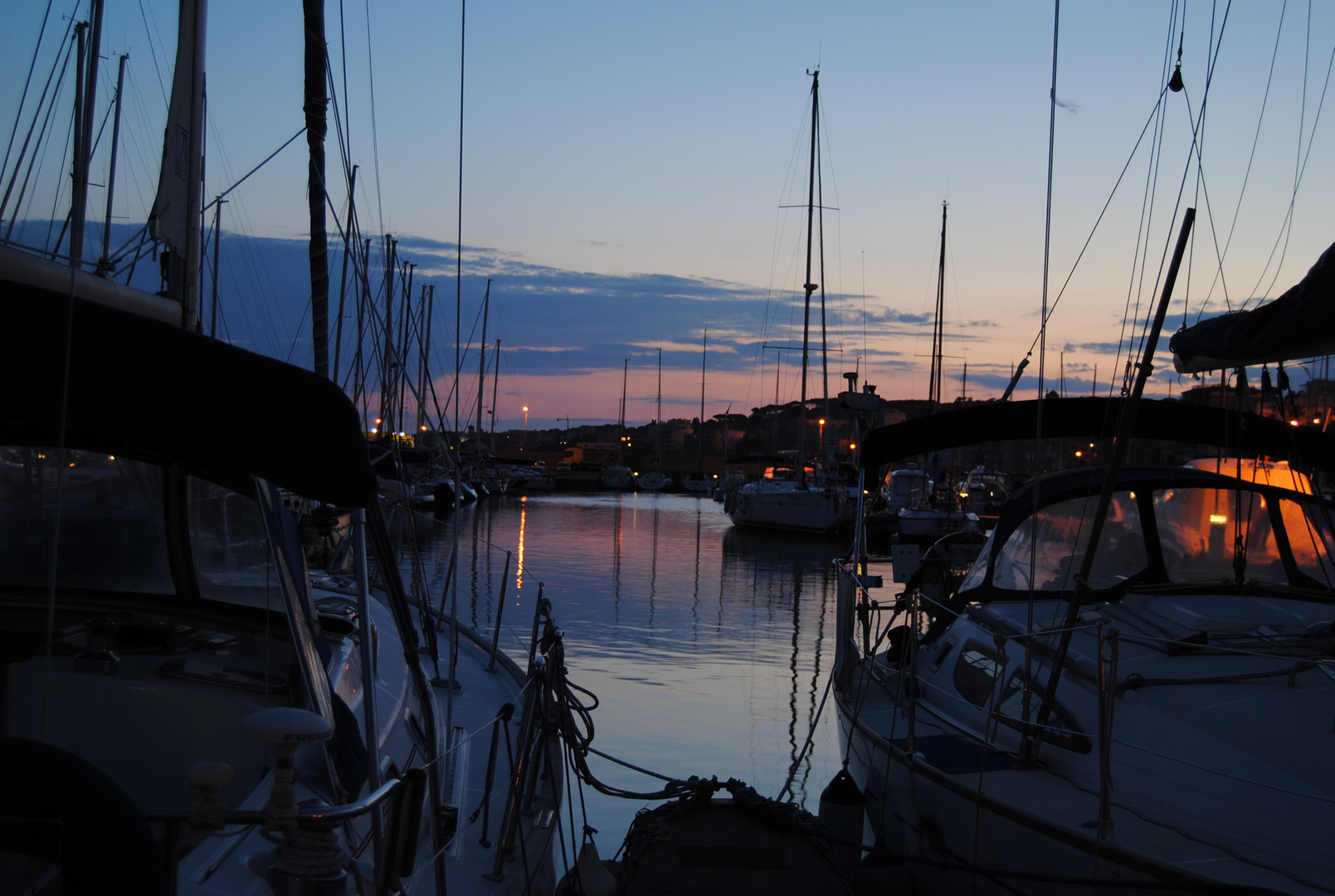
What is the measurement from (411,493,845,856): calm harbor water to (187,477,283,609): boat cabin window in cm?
339

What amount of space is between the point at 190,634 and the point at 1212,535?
245 inches

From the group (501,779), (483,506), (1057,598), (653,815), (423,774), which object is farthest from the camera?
(483,506)

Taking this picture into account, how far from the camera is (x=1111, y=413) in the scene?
24.9 ft

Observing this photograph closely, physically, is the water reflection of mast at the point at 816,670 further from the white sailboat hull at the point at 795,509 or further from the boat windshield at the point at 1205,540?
the white sailboat hull at the point at 795,509

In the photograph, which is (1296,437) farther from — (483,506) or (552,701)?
(483,506)

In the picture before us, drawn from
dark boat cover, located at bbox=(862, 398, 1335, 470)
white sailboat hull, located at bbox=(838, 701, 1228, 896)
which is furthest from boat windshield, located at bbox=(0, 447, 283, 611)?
dark boat cover, located at bbox=(862, 398, 1335, 470)

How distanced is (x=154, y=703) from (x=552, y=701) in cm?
256

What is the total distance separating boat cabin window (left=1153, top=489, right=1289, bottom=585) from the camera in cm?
691

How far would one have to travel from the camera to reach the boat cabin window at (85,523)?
4379 millimetres

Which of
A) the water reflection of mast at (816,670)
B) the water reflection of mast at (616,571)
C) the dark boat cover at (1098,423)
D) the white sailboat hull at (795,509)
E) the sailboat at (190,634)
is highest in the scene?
the dark boat cover at (1098,423)

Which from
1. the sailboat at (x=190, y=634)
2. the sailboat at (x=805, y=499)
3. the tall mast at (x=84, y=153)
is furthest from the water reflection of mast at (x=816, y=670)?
the sailboat at (x=805, y=499)

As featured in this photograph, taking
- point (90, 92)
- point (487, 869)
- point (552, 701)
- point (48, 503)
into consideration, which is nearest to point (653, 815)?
point (552, 701)

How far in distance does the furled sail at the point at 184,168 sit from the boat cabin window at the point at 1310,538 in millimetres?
6551

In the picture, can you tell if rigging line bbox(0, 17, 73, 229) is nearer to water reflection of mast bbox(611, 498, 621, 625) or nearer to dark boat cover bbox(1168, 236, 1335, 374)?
dark boat cover bbox(1168, 236, 1335, 374)
